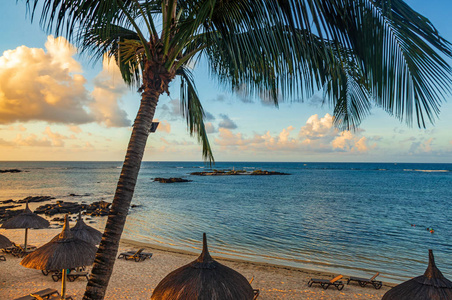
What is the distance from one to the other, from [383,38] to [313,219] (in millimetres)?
24611

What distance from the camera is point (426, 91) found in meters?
2.21

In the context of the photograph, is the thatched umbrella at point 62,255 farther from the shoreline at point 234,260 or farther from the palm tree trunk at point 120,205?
the shoreline at point 234,260

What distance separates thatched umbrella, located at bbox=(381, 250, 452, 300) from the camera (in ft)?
17.7

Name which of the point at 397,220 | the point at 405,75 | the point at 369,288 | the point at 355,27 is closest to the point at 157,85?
the point at 355,27

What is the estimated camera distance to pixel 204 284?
5219mm

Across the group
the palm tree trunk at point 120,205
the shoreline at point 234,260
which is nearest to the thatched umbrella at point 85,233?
the shoreline at point 234,260

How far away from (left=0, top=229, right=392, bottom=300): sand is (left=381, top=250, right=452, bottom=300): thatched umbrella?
399 centimetres

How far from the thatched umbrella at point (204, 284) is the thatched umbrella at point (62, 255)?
2.87 m

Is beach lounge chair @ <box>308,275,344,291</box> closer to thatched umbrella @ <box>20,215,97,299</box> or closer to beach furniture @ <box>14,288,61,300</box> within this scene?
thatched umbrella @ <box>20,215,97,299</box>

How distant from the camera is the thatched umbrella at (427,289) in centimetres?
539

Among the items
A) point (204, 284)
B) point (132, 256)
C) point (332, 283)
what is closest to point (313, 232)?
point (332, 283)

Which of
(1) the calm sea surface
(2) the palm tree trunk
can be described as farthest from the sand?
(2) the palm tree trunk

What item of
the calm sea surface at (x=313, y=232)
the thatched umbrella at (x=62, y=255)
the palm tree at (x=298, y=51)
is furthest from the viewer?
the calm sea surface at (x=313, y=232)

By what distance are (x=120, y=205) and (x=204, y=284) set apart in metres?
2.31
